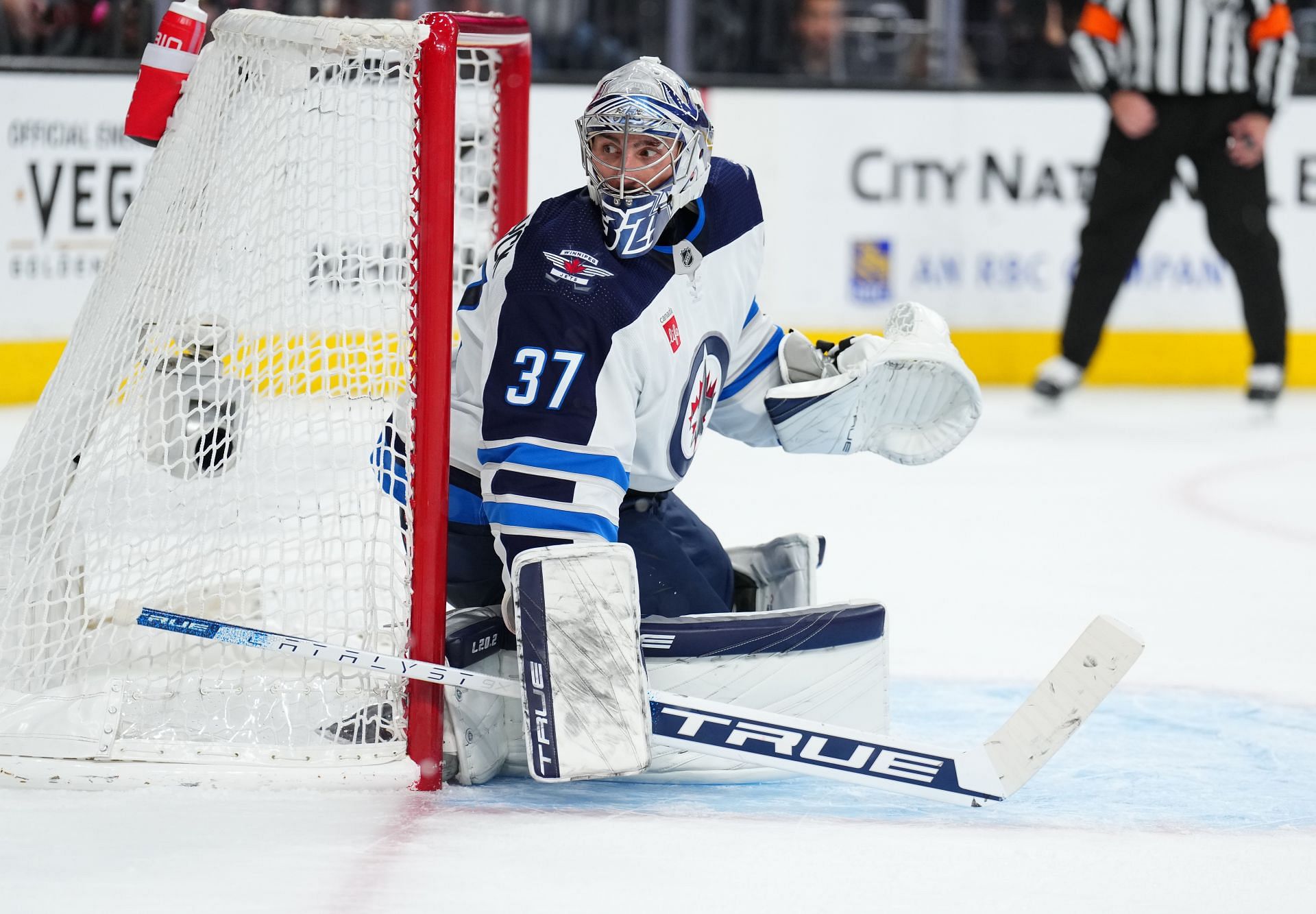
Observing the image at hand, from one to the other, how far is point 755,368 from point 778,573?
0.95 feet

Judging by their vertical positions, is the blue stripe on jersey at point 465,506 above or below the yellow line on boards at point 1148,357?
above

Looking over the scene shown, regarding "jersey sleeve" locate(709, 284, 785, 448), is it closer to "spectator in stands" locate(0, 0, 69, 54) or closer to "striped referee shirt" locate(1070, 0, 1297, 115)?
"striped referee shirt" locate(1070, 0, 1297, 115)

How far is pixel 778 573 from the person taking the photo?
8.13 ft

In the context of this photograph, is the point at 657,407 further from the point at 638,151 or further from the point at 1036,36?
the point at 1036,36

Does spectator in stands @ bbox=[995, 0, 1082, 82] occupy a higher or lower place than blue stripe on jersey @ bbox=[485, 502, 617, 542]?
higher

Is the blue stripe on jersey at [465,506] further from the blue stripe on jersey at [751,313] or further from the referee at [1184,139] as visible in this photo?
the referee at [1184,139]

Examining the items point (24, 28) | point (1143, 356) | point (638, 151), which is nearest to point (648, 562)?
point (638, 151)

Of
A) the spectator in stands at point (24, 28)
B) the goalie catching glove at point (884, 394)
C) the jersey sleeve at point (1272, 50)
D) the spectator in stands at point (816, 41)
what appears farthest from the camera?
the spectator in stands at point (816, 41)

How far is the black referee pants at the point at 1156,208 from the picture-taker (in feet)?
18.6

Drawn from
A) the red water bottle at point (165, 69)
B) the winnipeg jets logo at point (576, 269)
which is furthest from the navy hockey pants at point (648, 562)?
the red water bottle at point (165, 69)

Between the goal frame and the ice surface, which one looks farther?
the goal frame

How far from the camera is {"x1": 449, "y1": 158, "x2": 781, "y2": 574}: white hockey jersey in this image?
1954 millimetres

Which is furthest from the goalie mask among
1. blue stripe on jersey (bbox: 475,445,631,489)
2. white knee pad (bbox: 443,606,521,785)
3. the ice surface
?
the ice surface

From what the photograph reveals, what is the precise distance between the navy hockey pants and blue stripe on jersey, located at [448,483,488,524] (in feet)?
0.05
